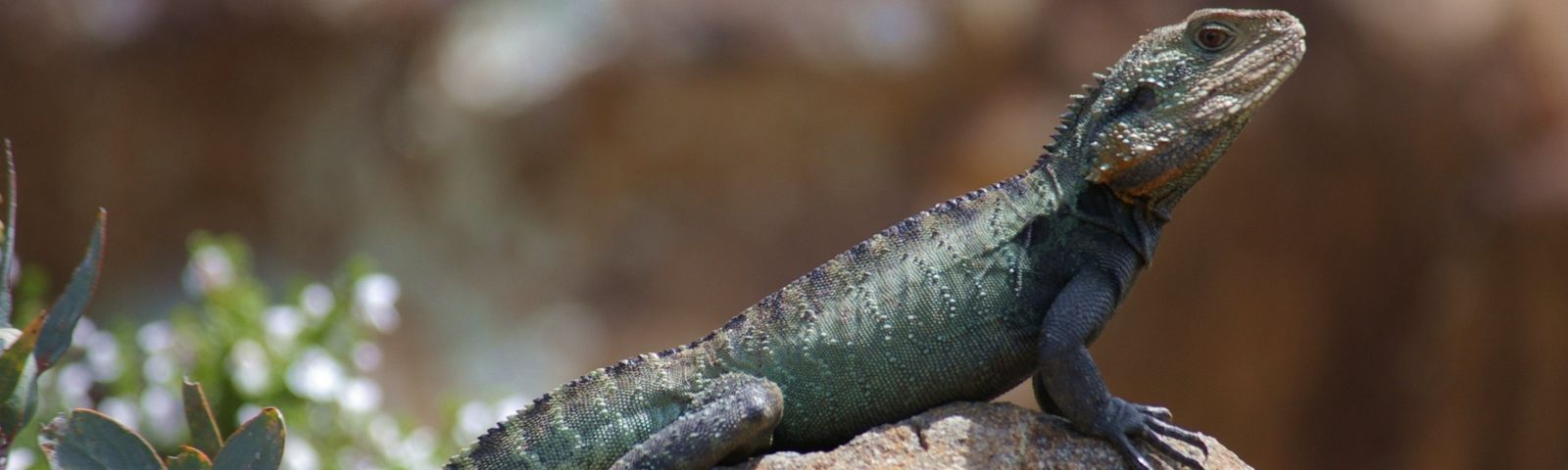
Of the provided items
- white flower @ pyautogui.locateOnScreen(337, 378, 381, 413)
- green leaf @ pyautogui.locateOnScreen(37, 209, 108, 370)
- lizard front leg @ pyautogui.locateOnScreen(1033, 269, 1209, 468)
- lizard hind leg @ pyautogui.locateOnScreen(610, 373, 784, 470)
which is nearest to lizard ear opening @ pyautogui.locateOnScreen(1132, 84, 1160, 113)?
lizard front leg @ pyautogui.locateOnScreen(1033, 269, 1209, 468)

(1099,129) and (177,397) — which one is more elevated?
(177,397)

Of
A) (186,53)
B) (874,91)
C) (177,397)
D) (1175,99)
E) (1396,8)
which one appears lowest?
(1175,99)

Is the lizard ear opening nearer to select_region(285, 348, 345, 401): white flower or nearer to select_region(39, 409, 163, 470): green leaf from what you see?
select_region(39, 409, 163, 470): green leaf

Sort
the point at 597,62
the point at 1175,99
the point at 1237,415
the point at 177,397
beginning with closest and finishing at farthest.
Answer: the point at 1175,99, the point at 177,397, the point at 597,62, the point at 1237,415

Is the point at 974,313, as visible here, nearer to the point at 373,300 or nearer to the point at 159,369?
the point at 373,300

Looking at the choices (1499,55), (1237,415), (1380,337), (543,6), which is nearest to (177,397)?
(543,6)

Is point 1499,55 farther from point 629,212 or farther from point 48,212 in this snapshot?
point 48,212

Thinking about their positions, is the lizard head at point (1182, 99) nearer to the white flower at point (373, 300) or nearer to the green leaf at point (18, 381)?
the green leaf at point (18, 381)
